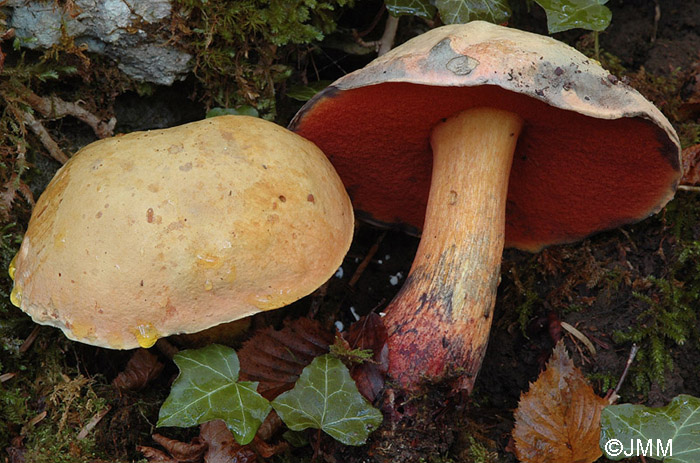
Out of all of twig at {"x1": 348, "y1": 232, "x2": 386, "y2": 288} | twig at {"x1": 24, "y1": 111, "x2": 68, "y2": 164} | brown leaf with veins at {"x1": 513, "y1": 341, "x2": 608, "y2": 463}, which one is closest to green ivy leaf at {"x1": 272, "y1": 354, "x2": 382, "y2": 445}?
brown leaf with veins at {"x1": 513, "y1": 341, "x2": 608, "y2": 463}

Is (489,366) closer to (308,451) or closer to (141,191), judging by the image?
(308,451)

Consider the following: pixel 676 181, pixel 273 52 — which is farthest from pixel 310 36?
pixel 676 181

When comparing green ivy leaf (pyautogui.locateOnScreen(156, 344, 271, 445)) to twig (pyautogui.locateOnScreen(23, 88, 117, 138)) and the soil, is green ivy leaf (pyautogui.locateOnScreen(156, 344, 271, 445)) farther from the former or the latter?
twig (pyautogui.locateOnScreen(23, 88, 117, 138))

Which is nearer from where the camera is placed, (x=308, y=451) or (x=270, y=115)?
(x=308, y=451)

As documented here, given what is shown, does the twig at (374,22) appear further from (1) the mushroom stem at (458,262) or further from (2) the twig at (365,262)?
(2) the twig at (365,262)

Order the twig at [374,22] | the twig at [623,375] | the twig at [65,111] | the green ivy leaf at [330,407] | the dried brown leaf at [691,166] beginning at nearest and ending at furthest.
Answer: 1. the green ivy leaf at [330,407]
2. the twig at [623,375]
3. the twig at [65,111]
4. the dried brown leaf at [691,166]
5. the twig at [374,22]

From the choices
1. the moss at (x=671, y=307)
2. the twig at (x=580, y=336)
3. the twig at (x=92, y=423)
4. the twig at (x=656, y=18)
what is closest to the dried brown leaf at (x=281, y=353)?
the twig at (x=92, y=423)

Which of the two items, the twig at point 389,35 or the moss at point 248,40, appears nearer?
the moss at point 248,40

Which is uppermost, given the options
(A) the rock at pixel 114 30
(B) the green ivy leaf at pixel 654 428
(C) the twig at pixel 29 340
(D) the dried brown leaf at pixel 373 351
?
(A) the rock at pixel 114 30
